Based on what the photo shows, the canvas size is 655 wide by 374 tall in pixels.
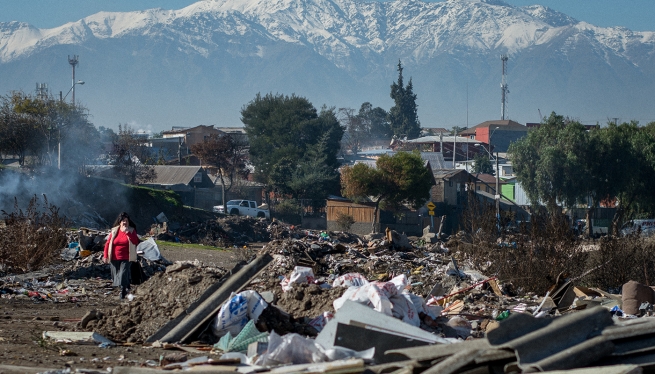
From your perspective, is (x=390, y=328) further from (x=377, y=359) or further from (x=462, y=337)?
(x=462, y=337)

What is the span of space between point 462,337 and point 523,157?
38.2m

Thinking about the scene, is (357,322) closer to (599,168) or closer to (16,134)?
(599,168)

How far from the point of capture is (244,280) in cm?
827

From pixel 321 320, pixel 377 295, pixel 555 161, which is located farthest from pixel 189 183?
pixel 377 295

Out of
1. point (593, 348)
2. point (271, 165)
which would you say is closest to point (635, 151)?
point (271, 165)

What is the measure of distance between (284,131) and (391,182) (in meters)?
17.8

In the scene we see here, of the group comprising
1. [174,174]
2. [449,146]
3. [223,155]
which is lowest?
[174,174]

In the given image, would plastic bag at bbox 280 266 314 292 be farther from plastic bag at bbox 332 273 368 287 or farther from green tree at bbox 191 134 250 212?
green tree at bbox 191 134 250 212

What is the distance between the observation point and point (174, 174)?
2121 inches

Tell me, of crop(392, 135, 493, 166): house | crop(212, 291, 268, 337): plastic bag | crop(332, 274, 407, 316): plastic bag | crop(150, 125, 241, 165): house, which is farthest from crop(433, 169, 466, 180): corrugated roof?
crop(212, 291, 268, 337): plastic bag

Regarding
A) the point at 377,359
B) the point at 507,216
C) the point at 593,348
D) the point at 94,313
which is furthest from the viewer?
the point at 507,216

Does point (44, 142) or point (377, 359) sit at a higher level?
point (44, 142)

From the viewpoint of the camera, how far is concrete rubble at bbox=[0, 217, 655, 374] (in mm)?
5402

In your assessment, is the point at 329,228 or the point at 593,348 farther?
the point at 329,228
